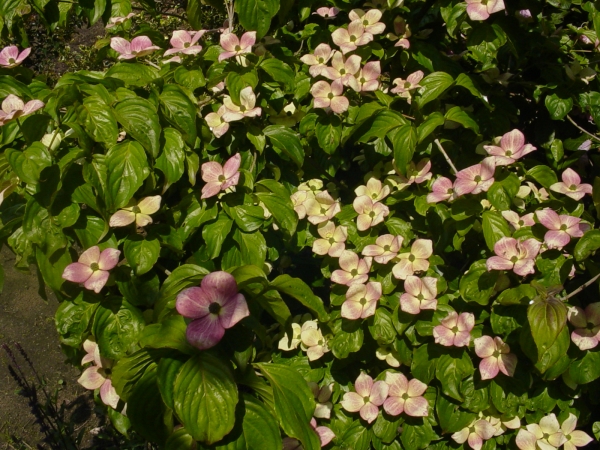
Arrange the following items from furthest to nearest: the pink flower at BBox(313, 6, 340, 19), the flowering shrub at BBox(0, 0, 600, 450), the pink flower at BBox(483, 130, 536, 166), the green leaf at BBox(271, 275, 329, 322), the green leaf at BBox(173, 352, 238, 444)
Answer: the pink flower at BBox(313, 6, 340, 19) → the pink flower at BBox(483, 130, 536, 166) → the flowering shrub at BBox(0, 0, 600, 450) → the green leaf at BBox(271, 275, 329, 322) → the green leaf at BBox(173, 352, 238, 444)

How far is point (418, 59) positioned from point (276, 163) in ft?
1.62

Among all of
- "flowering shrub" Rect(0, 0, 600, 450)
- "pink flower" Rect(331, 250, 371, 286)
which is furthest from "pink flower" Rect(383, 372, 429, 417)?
"pink flower" Rect(331, 250, 371, 286)

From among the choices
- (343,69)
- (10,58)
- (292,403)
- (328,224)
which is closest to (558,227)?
(328,224)

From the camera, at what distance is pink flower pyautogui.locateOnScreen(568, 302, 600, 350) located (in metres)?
1.41

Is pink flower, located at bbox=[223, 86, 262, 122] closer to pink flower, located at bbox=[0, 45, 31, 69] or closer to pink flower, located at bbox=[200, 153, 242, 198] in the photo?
pink flower, located at bbox=[200, 153, 242, 198]

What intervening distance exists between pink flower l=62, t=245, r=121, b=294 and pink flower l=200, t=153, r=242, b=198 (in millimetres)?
251

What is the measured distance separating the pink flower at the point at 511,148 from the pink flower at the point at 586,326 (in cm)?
39

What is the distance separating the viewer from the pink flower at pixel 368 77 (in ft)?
5.31

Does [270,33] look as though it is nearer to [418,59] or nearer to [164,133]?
[418,59]

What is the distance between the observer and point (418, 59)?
1722 millimetres

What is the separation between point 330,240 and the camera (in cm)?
164

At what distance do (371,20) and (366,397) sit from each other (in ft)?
3.29

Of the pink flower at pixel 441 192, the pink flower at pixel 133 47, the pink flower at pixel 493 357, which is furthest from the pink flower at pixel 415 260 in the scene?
the pink flower at pixel 133 47

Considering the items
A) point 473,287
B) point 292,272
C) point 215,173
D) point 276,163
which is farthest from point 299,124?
point 292,272
